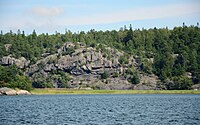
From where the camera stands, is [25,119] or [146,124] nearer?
[146,124]

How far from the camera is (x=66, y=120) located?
69.1 m

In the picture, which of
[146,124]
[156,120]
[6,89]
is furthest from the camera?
[6,89]

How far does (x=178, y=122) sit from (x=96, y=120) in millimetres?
13372

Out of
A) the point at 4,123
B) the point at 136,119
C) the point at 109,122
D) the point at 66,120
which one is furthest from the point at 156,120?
the point at 4,123

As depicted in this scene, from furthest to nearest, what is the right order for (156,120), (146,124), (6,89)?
(6,89) < (156,120) < (146,124)

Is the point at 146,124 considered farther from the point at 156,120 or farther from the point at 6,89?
the point at 6,89

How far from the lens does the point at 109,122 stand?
6588 centimetres

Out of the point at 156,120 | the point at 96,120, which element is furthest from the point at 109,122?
the point at 156,120

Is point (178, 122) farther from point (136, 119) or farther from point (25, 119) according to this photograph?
point (25, 119)

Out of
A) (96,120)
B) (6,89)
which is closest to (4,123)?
(96,120)

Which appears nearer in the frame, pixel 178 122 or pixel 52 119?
pixel 178 122

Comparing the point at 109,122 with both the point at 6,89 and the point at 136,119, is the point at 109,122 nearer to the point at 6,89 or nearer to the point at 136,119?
the point at 136,119

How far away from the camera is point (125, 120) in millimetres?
69062

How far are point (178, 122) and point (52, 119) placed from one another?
20933mm
